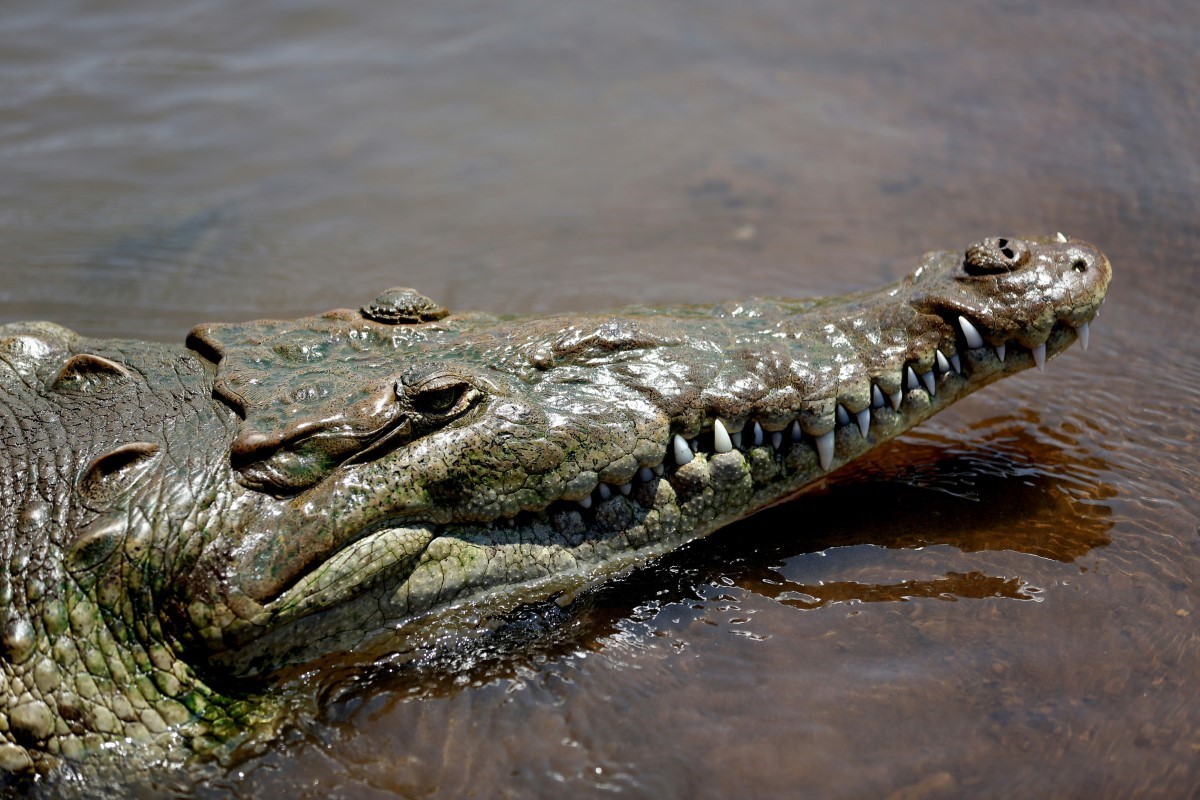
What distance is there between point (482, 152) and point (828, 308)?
4347mm

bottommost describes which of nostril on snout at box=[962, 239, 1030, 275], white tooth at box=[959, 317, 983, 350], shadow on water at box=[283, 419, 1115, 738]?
shadow on water at box=[283, 419, 1115, 738]

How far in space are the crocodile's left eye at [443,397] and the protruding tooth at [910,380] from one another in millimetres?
1485

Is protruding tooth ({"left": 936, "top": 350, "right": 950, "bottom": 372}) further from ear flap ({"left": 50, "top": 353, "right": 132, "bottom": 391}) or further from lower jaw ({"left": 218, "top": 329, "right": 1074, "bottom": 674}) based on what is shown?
ear flap ({"left": 50, "top": 353, "right": 132, "bottom": 391})

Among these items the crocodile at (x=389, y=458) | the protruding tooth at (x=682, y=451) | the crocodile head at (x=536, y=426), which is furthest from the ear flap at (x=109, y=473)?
the protruding tooth at (x=682, y=451)

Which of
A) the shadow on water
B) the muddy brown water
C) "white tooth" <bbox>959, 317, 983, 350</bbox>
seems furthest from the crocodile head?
the muddy brown water

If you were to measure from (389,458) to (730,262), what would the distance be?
3.54m

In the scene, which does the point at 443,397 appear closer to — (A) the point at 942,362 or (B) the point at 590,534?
(B) the point at 590,534

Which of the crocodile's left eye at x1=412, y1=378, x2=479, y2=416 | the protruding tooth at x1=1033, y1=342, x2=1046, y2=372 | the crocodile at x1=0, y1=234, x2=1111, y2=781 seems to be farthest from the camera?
the protruding tooth at x1=1033, y1=342, x2=1046, y2=372

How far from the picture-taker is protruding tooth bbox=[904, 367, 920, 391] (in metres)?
3.84

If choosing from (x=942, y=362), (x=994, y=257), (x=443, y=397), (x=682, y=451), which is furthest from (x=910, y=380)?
(x=443, y=397)

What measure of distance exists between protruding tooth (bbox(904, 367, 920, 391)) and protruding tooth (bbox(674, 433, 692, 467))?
80cm

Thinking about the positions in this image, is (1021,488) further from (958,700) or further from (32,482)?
(32,482)

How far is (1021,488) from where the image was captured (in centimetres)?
443

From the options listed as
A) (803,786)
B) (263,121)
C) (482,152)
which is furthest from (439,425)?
(263,121)
